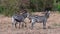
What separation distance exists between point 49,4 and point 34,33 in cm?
1233

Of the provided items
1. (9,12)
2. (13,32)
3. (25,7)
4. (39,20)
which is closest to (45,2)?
(25,7)

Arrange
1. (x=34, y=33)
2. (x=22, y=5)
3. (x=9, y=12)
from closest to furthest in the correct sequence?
(x=34, y=33), (x=9, y=12), (x=22, y=5)

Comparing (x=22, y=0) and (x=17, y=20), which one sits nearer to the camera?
(x=17, y=20)

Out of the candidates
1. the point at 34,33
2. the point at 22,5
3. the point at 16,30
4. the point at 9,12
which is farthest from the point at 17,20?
the point at 22,5

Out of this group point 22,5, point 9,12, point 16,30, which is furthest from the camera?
point 22,5

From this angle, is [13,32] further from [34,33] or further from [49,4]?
[49,4]

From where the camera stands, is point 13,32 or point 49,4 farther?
point 49,4

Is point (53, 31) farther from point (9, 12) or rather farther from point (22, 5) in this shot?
point (22, 5)

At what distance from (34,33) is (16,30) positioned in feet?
4.68

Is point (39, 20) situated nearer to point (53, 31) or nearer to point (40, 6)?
point (53, 31)

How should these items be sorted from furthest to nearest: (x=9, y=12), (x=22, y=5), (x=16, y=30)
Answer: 1. (x=22, y=5)
2. (x=9, y=12)
3. (x=16, y=30)

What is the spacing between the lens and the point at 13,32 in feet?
43.2

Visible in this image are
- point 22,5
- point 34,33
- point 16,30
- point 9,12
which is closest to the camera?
point 34,33

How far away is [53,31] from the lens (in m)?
13.4
